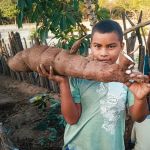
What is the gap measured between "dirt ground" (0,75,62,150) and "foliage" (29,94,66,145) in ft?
0.28

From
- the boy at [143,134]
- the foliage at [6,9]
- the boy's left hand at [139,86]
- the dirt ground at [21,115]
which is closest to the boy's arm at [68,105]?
the boy's left hand at [139,86]

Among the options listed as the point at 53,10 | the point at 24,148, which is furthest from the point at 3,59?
the point at 53,10

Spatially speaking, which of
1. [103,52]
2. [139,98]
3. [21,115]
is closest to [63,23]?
[103,52]

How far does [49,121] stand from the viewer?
4898 mm

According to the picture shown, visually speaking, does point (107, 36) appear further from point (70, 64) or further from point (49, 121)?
point (49, 121)

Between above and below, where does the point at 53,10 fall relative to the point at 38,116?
above

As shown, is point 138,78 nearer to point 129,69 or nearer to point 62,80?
point 129,69

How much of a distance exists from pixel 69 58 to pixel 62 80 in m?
0.12

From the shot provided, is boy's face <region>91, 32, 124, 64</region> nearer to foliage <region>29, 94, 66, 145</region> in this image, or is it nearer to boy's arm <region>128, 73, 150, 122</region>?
boy's arm <region>128, 73, 150, 122</region>

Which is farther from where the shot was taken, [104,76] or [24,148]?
[24,148]

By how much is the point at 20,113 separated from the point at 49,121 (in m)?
0.78

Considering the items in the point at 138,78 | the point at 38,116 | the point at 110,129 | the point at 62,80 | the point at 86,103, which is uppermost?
the point at 138,78

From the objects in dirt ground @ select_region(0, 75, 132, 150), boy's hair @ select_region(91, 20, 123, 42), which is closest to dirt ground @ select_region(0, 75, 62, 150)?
dirt ground @ select_region(0, 75, 132, 150)

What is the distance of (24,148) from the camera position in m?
4.22
